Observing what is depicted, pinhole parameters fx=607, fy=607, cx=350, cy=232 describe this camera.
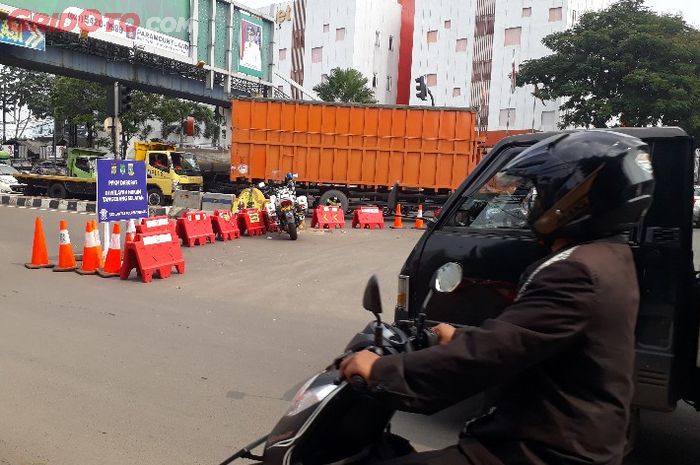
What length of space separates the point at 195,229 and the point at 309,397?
10810 millimetres

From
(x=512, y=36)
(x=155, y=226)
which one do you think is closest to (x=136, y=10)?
(x=155, y=226)

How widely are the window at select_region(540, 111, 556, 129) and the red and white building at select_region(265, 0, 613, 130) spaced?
8 centimetres

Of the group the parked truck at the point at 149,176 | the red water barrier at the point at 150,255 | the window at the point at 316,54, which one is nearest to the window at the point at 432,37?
the window at the point at 316,54

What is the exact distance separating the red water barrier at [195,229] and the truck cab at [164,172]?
952 cm

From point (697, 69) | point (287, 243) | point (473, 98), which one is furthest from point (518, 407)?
point (473, 98)

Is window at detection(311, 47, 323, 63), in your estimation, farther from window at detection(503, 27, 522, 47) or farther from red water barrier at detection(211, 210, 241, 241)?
red water barrier at detection(211, 210, 241, 241)

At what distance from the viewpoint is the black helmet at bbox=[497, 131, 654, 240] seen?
1.64 metres

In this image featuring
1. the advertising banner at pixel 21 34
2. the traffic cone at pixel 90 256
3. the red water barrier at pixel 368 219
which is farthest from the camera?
the advertising banner at pixel 21 34

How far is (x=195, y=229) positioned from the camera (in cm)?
1229

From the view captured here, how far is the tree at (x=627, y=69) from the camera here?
3023cm

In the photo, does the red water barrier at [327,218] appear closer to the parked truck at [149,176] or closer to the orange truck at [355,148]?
the orange truck at [355,148]

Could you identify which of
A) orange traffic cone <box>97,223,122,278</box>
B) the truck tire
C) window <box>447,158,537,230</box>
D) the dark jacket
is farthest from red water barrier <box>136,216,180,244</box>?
the truck tire

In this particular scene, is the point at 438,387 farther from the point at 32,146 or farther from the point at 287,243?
the point at 32,146

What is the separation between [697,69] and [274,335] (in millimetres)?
33216
